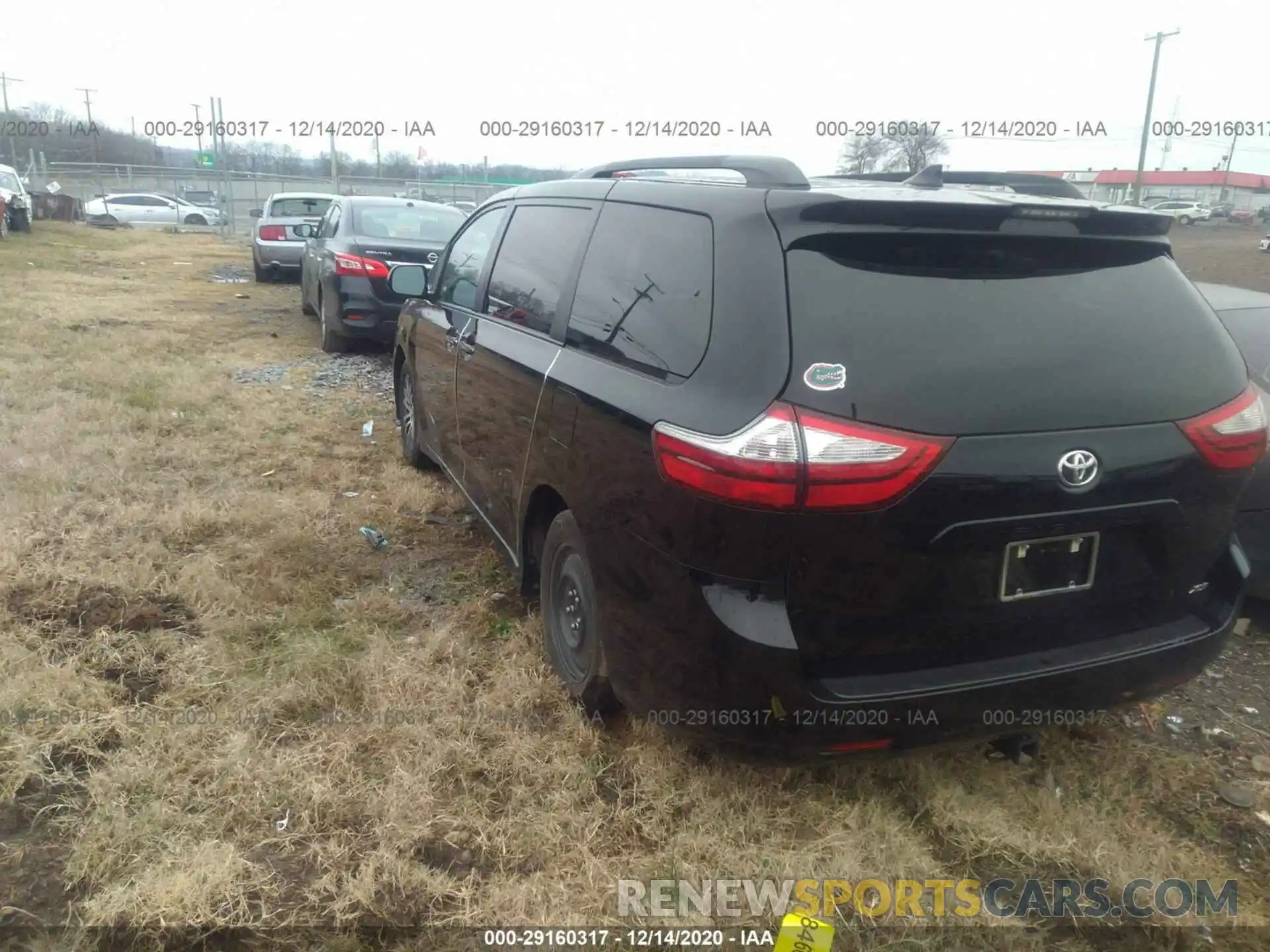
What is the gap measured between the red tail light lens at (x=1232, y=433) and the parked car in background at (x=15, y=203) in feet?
81.6

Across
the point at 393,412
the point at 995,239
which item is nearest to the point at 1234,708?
the point at 995,239

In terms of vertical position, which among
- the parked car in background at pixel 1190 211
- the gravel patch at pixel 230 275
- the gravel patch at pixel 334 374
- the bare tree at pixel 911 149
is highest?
the bare tree at pixel 911 149

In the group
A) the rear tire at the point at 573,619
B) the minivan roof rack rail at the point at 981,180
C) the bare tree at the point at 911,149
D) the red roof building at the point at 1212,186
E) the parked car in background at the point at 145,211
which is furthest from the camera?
the red roof building at the point at 1212,186

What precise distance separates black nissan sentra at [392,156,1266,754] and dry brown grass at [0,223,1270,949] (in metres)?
0.42

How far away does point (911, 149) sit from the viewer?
1116 inches

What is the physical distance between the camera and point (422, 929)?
7.55 feet

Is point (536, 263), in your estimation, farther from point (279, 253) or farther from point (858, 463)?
point (279, 253)

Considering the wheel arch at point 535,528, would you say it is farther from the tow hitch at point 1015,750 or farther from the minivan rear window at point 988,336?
the tow hitch at point 1015,750

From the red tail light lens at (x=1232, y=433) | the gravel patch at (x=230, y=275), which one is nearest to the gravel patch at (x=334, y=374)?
the red tail light lens at (x=1232, y=433)

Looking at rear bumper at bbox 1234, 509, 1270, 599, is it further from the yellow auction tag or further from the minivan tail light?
the yellow auction tag

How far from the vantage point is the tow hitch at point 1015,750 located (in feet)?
9.72

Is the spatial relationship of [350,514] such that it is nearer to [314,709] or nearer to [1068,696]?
[314,709]

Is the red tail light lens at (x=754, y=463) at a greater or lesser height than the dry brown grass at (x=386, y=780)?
greater

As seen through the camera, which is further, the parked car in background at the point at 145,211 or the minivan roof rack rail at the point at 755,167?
the parked car in background at the point at 145,211
